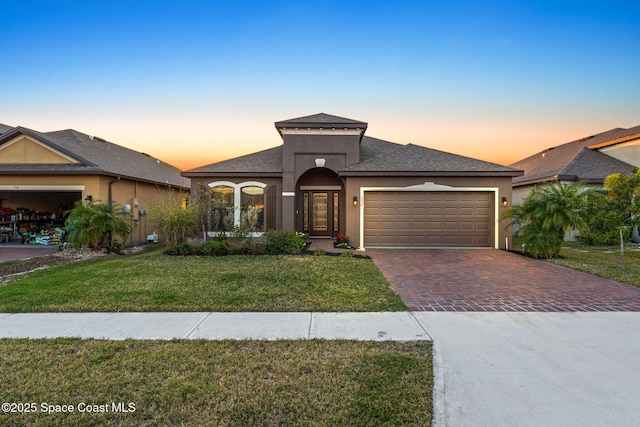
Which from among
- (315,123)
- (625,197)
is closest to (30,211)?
(315,123)

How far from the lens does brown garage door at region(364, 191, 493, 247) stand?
12539mm

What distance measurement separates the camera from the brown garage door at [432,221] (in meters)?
12.5

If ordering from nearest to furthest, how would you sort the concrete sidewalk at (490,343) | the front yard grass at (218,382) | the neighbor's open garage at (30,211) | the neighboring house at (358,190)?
1. the front yard grass at (218,382)
2. the concrete sidewalk at (490,343)
3. the neighboring house at (358,190)
4. the neighbor's open garage at (30,211)

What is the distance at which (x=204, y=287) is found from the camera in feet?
21.5

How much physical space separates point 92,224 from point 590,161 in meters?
21.8

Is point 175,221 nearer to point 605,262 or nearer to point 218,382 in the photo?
point 218,382

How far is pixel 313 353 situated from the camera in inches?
143

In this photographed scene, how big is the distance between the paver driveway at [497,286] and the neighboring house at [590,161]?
314 inches

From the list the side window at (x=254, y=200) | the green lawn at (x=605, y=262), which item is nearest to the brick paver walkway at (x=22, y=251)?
the side window at (x=254, y=200)

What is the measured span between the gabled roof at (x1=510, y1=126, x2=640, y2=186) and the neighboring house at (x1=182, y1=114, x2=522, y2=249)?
5.11 m

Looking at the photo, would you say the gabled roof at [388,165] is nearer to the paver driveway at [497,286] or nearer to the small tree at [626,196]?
the paver driveway at [497,286]

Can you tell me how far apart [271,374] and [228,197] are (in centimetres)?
1188

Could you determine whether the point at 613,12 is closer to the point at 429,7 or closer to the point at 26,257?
the point at 429,7

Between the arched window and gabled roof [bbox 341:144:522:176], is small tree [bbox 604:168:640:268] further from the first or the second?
the arched window
